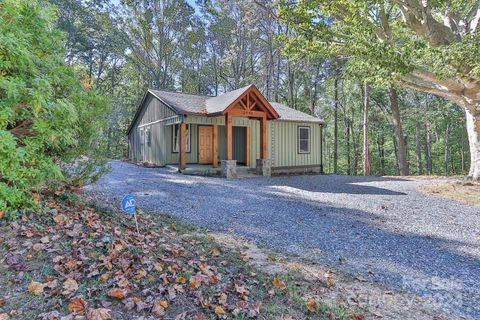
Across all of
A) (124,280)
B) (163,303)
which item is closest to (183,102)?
(124,280)

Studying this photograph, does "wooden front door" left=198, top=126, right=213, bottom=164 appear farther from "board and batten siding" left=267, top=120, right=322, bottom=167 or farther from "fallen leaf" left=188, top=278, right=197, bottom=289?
"fallen leaf" left=188, top=278, right=197, bottom=289

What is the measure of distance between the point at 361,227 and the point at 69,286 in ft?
14.9

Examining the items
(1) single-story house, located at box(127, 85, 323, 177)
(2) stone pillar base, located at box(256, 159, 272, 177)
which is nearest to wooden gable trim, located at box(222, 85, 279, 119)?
(1) single-story house, located at box(127, 85, 323, 177)

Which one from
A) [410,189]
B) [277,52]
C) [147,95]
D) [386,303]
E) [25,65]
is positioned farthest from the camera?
[277,52]

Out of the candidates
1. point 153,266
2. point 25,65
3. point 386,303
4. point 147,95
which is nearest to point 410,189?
point 386,303

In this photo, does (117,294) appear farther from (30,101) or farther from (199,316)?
(30,101)

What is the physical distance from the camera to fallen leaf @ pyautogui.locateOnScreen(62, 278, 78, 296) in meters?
2.21

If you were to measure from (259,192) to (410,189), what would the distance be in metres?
→ 4.99

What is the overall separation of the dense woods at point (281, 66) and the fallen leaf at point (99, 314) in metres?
1.82

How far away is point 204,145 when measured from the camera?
15086 mm

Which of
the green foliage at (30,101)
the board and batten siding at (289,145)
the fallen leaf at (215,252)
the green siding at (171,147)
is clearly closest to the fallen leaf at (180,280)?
the fallen leaf at (215,252)

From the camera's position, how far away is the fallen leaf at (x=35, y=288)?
7.09ft

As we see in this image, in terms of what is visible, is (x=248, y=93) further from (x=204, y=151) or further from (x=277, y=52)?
(x=277, y=52)

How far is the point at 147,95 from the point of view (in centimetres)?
1625
